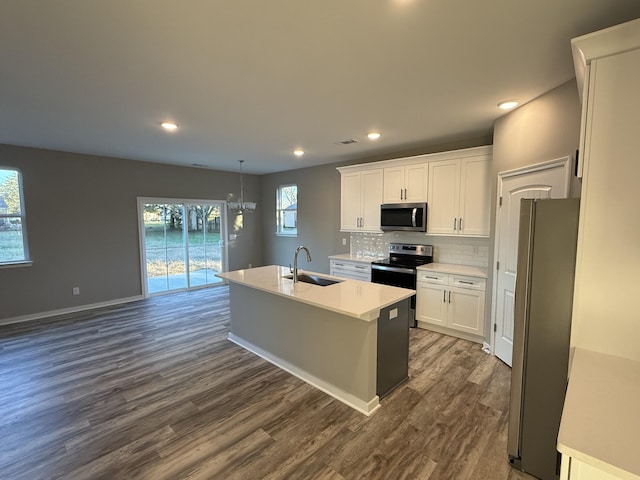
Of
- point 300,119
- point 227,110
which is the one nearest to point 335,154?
point 300,119

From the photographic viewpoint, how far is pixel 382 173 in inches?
183

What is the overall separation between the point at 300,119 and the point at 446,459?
312cm

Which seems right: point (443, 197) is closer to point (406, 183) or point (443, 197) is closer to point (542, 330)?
point (406, 183)

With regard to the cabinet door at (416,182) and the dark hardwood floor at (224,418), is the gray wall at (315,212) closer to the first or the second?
the cabinet door at (416,182)

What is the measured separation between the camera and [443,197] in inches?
160

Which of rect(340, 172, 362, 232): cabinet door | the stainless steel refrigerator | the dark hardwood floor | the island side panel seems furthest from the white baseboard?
the stainless steel refrigerator

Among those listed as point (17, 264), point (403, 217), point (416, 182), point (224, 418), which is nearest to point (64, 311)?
point (17, 264)

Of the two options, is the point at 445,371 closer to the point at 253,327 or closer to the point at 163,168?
the point at 253,327

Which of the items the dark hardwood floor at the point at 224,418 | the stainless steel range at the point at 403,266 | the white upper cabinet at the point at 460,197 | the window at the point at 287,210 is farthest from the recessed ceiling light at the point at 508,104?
the window at the point at 287,210

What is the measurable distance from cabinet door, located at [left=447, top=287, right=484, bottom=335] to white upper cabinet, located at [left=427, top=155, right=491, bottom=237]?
0.76 metres

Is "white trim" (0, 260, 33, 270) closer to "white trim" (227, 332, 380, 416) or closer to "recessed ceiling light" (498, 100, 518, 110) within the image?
"white trim" (227, 332, 380, 416)

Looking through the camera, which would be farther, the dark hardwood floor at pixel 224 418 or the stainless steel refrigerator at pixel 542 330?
the dark hardwood floor at pixel 224 418

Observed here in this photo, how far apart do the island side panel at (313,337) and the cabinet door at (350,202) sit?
7.53ft

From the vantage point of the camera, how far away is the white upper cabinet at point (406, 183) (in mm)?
4227
